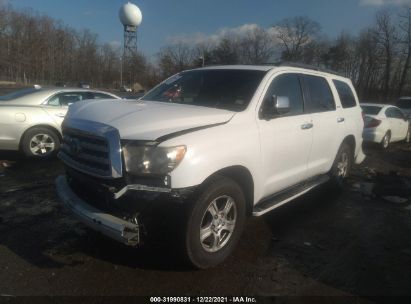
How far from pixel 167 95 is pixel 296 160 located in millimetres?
1907

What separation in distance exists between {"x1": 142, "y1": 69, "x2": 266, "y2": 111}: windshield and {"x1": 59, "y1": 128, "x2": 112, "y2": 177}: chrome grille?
4.72 ft

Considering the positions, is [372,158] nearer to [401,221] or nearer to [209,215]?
[401,221]

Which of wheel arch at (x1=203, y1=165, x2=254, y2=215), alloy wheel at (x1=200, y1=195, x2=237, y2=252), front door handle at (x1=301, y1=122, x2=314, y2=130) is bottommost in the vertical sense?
alloy wheel at (x1=200, y1=195, x2=237, y2=252)

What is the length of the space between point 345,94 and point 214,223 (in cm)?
416

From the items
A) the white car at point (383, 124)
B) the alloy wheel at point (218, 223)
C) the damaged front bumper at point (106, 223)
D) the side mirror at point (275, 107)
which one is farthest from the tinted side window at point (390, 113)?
the damaged front bumper at point (106, 223)

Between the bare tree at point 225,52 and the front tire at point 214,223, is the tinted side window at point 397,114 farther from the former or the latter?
the bare tree at point 225,52

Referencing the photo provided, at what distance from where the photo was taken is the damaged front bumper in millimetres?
3023

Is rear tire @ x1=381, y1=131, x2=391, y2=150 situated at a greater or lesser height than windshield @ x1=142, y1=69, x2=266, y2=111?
lesser

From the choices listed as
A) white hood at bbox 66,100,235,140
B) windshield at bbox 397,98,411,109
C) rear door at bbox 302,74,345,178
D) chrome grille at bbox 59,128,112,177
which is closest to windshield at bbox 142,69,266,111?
white hood at bbox 66,100,235,140

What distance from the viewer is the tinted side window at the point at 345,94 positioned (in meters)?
6.27

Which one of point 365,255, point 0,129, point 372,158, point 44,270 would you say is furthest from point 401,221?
point 0,129

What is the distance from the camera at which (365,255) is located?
13.3 ft

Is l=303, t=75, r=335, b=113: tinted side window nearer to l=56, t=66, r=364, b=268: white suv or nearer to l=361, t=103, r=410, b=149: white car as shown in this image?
l=56, t=66, r=364, b=268: white suv

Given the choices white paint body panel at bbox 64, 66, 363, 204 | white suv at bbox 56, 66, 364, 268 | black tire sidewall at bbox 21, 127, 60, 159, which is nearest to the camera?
white suv at bbox 56, 66, 364, 268
